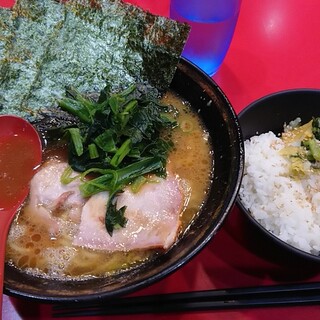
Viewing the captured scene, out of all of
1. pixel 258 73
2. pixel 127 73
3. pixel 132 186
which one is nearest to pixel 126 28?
pixel 127 73

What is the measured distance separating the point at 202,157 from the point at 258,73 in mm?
671

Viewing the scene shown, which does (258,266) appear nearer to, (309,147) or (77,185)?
(309,147)

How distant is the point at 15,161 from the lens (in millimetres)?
1278

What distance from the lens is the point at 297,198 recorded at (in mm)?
1338

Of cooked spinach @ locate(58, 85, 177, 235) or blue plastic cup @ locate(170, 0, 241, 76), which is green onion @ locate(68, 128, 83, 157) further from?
blue plastic cup @ locate(170, 0, 241, 76)

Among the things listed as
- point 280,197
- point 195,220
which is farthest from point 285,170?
point 195,220

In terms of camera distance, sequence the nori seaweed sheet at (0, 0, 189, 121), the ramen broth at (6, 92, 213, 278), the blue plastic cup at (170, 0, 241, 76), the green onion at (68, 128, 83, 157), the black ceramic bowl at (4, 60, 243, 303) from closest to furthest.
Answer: the black ceramic bowl at (4, 60, 243, 303)
the ramen broth at (6, 92, 213, 278)
the green onion at (68, 128, 83, 157)
the nori seaweed sheet at (0, 0, 189, 121)
the blue plastic cup at (170, 0, 241, 76)

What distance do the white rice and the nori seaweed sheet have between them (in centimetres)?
41

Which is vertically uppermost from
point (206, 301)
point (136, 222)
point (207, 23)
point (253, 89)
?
point (207, 23)

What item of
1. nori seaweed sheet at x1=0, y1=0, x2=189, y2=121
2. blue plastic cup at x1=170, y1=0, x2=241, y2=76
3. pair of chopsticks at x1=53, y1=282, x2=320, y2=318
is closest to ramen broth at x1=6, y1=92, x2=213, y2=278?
pair of chopsticks at x1=53, y1=282, x2=320, y2=318

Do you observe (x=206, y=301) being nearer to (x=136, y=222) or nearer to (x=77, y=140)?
(x=136, y=222)

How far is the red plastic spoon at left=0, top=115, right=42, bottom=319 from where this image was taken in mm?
1174

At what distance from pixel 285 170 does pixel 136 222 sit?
571 mm

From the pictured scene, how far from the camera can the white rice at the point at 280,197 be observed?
126 cm
